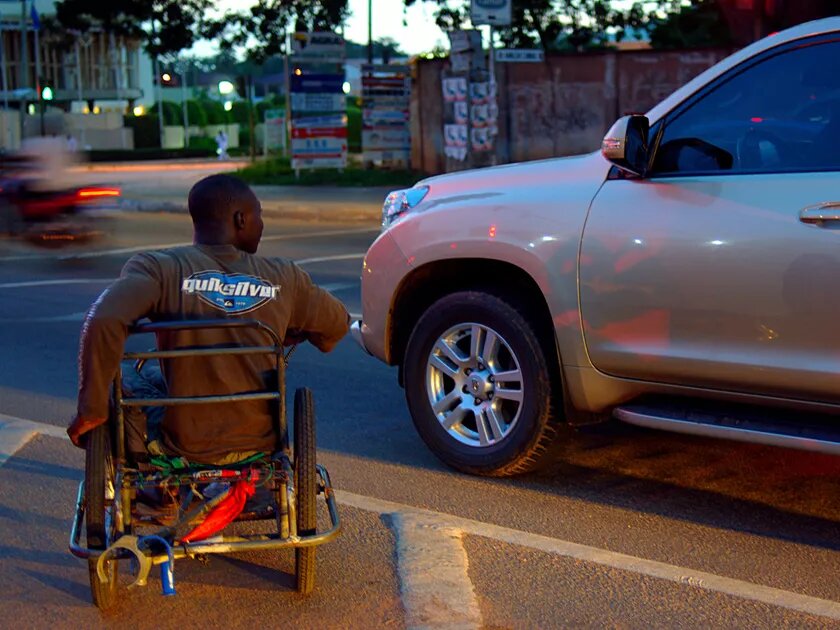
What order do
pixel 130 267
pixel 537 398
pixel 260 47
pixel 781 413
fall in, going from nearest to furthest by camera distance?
pixel 130 267
pixel 781 413
pixel 537 398
pixel 260 47

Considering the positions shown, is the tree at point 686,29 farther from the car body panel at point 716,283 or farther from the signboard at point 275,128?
the car body panel at point 716,283

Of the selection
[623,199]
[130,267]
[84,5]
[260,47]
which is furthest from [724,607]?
[84,5]

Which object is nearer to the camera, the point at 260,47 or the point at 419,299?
the point at 419,299

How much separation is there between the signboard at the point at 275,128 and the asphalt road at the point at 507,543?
28.9m

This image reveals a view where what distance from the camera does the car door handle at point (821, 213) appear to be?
479 cm

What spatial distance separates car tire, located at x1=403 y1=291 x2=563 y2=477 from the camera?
5625 mm

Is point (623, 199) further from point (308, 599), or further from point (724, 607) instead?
point (308, 599)

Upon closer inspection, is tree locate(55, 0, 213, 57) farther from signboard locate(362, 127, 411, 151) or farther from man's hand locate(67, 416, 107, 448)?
man's hand locate(67, 416, 107, 448)

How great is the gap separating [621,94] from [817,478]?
67.1 ft

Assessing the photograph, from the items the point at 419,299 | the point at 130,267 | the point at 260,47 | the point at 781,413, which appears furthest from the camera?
the point at 260,47

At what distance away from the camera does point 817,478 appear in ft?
19.2

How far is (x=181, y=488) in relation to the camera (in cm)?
434

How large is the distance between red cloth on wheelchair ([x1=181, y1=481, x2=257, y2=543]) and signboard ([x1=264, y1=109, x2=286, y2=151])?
31.5 meters

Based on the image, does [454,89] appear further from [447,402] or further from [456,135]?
[447,402]
